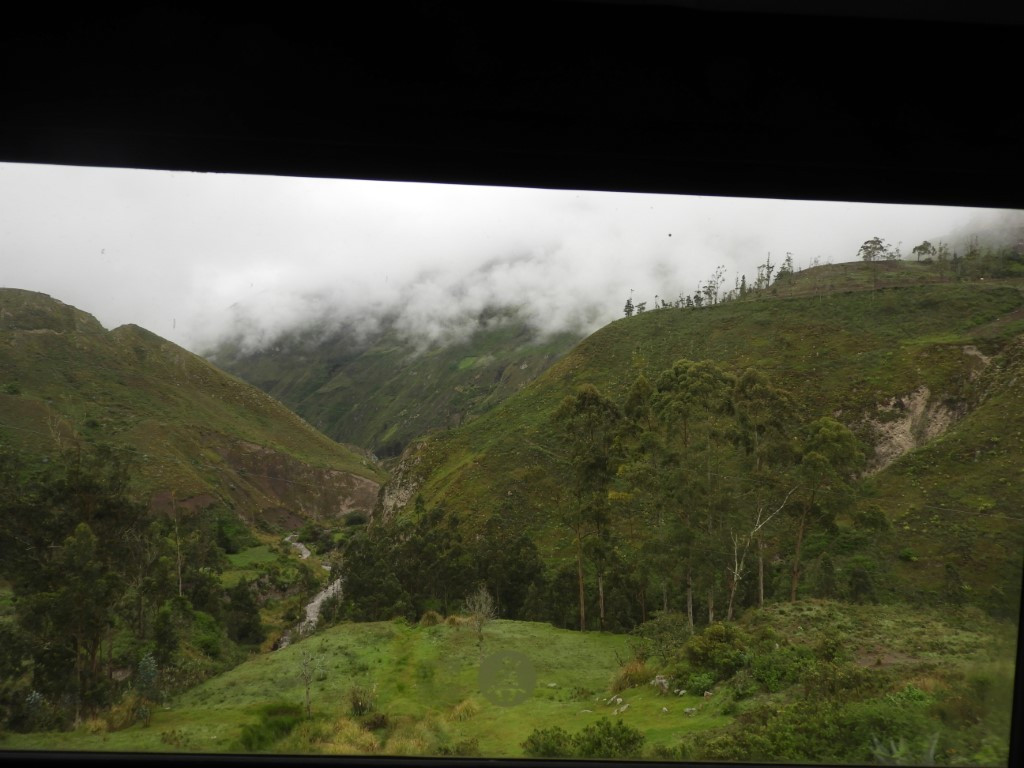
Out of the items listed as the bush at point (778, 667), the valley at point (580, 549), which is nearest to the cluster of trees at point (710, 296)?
the valley at point (580, 549)

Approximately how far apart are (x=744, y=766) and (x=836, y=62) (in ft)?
7.61

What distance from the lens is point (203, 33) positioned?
5.83 ft

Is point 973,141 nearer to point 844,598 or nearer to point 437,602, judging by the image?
point 844,598

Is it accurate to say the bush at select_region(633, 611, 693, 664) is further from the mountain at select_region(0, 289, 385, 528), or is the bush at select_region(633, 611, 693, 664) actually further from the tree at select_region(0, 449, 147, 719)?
the tree at select_region(0, 449, 147, 719)

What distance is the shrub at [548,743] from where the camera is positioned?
7.22 ft

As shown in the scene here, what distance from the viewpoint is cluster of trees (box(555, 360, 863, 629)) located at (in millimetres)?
2623

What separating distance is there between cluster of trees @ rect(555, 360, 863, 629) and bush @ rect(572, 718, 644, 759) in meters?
0.43

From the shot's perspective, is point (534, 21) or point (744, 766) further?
point (744, 766)

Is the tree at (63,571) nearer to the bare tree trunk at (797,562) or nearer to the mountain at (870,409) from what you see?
the mountain at (870,409)

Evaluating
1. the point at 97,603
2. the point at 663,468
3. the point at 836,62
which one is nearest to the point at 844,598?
the point at 663,468

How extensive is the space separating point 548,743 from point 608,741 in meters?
0.24

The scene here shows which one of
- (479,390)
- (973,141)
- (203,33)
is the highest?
(203,33)

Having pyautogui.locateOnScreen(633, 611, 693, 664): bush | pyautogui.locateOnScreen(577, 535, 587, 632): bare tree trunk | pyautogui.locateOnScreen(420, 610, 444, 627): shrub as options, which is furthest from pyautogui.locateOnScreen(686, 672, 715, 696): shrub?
pyautogui.locateOnScreen(420, 610, 444, 627): shrub

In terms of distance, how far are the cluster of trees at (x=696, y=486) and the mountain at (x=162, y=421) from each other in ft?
3.65
